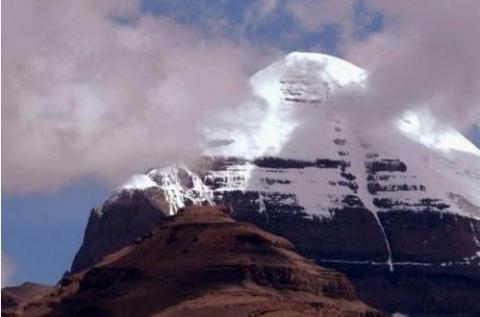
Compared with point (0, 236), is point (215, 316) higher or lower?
higher

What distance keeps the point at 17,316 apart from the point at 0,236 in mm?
165229

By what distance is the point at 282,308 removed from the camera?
198125 mm

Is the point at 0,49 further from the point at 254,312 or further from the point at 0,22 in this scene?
the point at 254,312

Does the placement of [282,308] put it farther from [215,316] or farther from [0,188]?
[0,188]

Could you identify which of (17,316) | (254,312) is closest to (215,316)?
(254,312)

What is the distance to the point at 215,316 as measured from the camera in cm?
19925

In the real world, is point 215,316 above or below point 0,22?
above

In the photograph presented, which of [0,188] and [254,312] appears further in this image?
[254,312]

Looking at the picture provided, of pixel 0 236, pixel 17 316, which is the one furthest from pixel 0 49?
pixel 17 316

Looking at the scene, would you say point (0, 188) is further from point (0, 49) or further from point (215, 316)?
point (215, 316)

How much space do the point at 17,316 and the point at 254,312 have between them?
2359cm

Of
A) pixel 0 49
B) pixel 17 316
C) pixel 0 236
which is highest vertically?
pixel 17 316

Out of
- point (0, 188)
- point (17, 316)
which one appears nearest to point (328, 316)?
point (17, 316)

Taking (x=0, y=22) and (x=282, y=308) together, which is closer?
(x=0, y=22)
